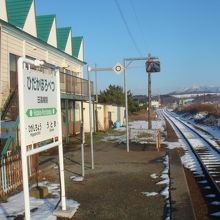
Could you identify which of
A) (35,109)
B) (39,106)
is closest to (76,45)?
(39,106)

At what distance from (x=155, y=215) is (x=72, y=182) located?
146 inches

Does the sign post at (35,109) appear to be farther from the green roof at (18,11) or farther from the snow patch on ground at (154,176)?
the green roof at (18,11)

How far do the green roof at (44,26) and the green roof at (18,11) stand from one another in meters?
2.59


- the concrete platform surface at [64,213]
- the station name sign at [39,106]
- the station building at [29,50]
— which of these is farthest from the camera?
the station building at [29,50]

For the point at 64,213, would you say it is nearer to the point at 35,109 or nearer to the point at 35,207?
the point at 35,207

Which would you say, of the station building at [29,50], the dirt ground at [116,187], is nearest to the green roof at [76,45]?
the station building at [29,50]

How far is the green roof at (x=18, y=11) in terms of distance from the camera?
1902 cm

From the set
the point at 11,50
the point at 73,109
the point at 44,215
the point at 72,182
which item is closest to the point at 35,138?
the point at 44,215

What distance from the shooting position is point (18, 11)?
19.7 m

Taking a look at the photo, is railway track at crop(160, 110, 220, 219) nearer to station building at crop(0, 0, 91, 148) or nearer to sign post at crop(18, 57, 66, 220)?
sign post at crop(18, 57, 66, 220)

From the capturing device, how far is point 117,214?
7562 millimetres

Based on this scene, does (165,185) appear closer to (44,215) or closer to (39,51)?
(44,215)

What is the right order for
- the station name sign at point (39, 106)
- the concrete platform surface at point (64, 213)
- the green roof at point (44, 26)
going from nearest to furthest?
the station name sign at point (39, 106) < the concrete platform surface at point (64, 213) < the green roof at point (44, 26)

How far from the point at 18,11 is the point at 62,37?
28.3 ft
